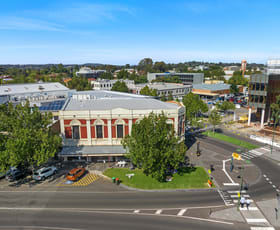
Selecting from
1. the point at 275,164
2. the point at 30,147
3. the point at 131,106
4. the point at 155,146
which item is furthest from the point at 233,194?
the point at 30,147

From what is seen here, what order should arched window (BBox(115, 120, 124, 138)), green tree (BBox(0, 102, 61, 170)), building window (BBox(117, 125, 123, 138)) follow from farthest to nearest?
building window (BBox(117, 125, 123, 138)) < arched window (BBox(115, 120, 124, 138)) < green tree (BBox(0, 102, 61, 170))

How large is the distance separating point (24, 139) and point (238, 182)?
34241 millimetres

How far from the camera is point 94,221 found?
26.3 m

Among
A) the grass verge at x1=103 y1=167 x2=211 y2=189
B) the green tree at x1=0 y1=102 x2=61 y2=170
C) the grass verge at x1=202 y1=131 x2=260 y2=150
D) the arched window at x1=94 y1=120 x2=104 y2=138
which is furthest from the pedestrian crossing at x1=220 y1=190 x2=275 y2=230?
the green tree at x1=0 y1=102 x2=61 y2=170

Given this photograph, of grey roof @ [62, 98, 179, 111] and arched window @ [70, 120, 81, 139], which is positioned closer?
arched window @ [70, 120, 81, 139]

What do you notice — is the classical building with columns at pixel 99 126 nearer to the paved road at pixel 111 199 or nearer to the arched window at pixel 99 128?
the arched window at pixel 99 128

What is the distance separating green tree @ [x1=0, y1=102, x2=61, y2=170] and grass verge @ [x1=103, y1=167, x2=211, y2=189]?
1119 centimetres

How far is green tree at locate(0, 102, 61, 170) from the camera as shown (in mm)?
32425

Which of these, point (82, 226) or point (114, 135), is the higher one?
point (114, 135)

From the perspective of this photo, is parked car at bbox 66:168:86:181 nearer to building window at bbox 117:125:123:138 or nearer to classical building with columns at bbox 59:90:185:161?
classical building with columns at bbox 59:90:185:161

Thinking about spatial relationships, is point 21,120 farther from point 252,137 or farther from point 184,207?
point 252,137

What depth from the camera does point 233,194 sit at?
3231 cm

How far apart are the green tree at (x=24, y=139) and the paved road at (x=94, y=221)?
26.0ft

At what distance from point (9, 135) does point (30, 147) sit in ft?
17.1
